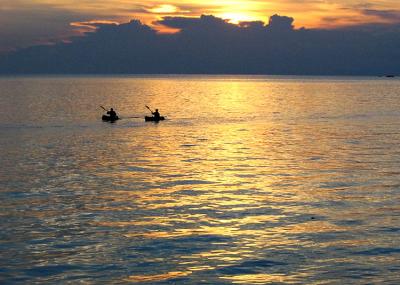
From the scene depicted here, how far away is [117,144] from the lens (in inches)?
2079

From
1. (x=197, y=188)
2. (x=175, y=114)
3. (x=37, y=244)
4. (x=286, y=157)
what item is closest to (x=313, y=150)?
(x=286, y=157)

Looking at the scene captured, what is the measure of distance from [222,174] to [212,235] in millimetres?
13964

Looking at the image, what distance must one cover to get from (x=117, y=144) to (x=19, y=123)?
2467 cm

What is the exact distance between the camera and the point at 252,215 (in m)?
25.5

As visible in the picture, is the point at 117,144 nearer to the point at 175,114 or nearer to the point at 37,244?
the point at 37,244

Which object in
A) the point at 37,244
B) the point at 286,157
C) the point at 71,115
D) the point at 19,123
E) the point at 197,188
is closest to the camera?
the point at 37,244

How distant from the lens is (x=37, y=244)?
21391 millimetres

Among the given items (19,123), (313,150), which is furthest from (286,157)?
(19,123)

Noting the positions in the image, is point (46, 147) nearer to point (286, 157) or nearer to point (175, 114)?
point (286, 157)

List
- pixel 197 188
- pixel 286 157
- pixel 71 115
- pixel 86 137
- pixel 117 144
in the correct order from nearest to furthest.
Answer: pixel 197 188
pixel 286 157
pixel 117 144
pixel 86 137
pixel 71 115

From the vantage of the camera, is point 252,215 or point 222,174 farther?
point 222,174

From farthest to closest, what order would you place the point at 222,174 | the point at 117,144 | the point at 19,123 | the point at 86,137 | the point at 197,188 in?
1. the point at 19,123
2. the point at 86,137
3. the point at 117,144
4. the point at 222,174
5. the point at 197,188

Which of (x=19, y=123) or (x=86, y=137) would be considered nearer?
(x=86, y=137)

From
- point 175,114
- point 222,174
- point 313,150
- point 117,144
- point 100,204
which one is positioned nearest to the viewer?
point 100,204
